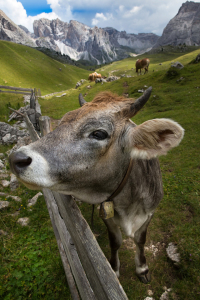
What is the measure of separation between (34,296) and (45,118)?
4.12 meters

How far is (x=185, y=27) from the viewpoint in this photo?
497ft

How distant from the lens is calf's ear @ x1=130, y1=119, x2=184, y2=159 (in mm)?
1734

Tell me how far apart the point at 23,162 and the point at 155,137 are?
138cm

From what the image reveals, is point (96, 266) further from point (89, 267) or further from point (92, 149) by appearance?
point (92, 149)

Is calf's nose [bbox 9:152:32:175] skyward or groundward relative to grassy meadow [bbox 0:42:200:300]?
skyward

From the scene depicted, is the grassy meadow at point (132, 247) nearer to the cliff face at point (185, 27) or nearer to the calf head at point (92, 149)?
the calf head at point (92, 149)

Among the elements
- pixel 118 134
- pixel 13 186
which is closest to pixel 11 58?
pixel 13 186

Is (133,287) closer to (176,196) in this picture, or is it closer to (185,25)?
(176,196)

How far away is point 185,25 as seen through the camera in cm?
15300

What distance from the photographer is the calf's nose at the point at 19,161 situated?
4.93 ft

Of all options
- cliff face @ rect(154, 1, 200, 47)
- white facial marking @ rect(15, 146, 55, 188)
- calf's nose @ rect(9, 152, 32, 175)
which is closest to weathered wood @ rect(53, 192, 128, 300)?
white facial marking @ rect(15, 146, 55, 188)

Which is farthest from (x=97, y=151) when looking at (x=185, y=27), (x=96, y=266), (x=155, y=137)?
(x=185, y=27)

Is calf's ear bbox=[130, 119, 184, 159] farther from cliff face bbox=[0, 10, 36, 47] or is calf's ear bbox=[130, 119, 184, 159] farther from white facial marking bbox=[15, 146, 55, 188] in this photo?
cliff face bbox=[0, 10, 36, 47]

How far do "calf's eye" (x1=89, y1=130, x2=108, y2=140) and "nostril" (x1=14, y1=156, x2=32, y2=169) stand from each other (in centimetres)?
68
